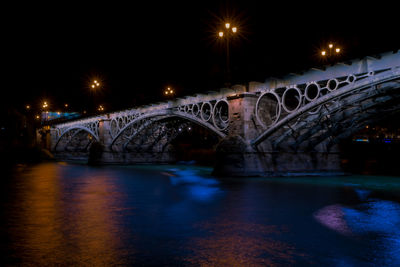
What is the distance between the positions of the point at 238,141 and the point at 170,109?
1347 cm

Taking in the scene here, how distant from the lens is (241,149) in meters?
23.7

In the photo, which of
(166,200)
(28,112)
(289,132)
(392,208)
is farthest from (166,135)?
(28,112)

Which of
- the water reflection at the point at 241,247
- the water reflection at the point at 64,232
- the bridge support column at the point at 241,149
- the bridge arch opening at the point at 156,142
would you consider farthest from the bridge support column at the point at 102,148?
the water reflection at the point at 241,247

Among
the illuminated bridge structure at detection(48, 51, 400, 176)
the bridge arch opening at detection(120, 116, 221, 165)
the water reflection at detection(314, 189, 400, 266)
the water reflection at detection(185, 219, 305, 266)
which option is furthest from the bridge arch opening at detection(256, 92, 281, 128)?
the bridge arch opening at detection(120, 116, 221, 165)

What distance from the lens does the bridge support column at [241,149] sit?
2381cm

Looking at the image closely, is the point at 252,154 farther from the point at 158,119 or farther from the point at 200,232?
the point at 158,119

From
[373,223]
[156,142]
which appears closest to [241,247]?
[373,223]

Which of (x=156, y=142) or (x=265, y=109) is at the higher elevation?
(x=265, y=109)

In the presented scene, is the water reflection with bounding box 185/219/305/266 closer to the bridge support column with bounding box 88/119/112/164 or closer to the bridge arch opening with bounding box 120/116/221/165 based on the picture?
the bridge arch opening with bounding box 120/116/221/165

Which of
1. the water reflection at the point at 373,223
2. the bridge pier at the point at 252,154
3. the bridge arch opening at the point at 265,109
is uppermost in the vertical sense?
the bridge arch opening at the point at 265,109

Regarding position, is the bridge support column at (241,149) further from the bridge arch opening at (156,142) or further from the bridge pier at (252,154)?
the bridge arch opening at (156,142)

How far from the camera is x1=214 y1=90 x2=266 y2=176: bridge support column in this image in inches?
938

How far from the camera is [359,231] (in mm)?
7605

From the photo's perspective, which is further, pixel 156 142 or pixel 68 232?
pixel 156 142
